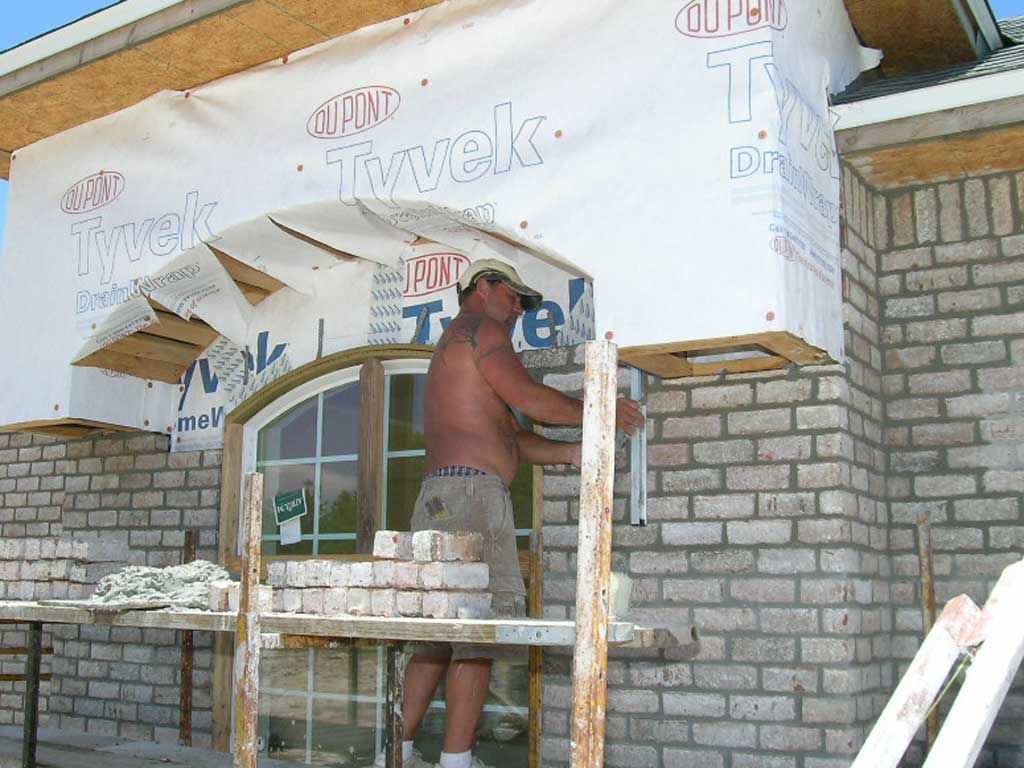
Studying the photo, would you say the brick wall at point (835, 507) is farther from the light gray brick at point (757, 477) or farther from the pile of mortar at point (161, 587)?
the pile of mortar at point (161, 587)

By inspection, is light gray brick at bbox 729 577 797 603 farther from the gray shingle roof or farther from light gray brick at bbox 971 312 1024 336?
the gray shingle roof

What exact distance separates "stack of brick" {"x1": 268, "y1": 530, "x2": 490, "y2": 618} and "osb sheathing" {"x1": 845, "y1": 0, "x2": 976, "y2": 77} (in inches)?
125

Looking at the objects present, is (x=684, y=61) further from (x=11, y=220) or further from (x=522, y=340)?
(x=11, y=220)

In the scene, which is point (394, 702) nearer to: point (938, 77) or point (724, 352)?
point (724, 352)

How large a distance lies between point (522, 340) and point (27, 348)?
3016mm

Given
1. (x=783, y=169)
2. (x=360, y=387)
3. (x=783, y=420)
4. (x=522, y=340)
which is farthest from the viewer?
(x=360, y=387)

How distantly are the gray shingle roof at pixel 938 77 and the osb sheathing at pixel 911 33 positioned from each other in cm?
17

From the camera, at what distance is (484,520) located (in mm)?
5238

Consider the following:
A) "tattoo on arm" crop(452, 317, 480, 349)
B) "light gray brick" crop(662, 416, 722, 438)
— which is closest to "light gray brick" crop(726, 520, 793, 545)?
"light gray brick" crop(662, 416, 722, 438)

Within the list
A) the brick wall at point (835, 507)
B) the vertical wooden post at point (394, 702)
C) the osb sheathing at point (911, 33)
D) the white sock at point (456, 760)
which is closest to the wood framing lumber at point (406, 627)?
the vertical wooden post at point (394, 702)

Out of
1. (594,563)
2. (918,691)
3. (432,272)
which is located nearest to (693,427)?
(432,272)

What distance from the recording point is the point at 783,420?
526cm

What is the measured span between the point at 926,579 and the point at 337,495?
3.39 meters

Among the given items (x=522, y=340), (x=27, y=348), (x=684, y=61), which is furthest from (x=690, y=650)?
(x=27, y=348)
